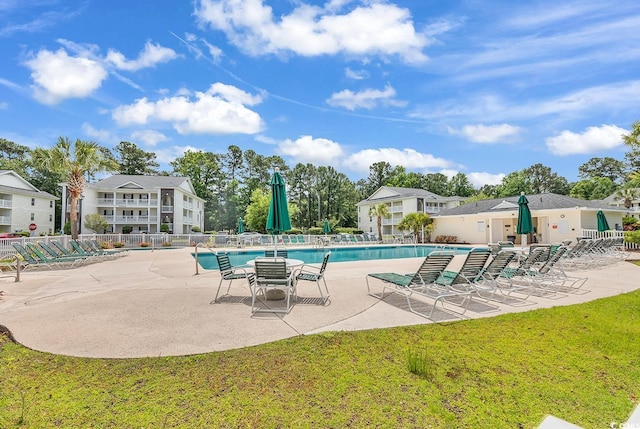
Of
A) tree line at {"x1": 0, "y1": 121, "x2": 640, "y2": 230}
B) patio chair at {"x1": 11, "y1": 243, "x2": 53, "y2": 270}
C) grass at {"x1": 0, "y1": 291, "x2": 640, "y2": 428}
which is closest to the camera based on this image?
grass at {"x1": 0, "y1": 291, "x2": 640, "y2": 428}

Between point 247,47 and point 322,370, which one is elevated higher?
point 247,47

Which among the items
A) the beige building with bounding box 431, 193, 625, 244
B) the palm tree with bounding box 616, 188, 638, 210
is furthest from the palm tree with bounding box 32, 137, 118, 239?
the palm tree with bounding box 616, 188, 638, 210

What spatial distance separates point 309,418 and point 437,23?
12904mm

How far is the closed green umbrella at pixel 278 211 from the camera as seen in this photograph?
746 cm

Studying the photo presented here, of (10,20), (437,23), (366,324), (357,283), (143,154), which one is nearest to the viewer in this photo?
(366,324)

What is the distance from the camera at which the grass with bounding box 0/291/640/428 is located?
2338mm

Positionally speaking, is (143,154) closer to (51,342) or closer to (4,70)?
(4,70)

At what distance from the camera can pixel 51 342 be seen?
3.99 metres


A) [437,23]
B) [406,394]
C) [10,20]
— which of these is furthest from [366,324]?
[10,20]

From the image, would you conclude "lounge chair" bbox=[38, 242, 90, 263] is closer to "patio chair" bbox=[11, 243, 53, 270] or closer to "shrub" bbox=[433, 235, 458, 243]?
"patio chair" bbox=[11, 243, 53, 270]

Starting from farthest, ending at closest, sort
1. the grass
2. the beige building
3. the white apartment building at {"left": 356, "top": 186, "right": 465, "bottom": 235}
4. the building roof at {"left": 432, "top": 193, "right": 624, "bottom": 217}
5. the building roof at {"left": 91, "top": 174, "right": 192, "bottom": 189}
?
1. the white apartment building at {"left": 356, "top": 186, "right": 465, "bottom": 235}
2. the building roof at {"left": 91, "top": 174, "right": 192, "bottom": 189}
3. the building roof at {"left": 432, "top": 193, "right": 624, "bottom": 217}
4. the beige building
5. the grass

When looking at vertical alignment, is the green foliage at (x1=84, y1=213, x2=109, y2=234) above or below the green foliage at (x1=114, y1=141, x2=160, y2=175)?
below

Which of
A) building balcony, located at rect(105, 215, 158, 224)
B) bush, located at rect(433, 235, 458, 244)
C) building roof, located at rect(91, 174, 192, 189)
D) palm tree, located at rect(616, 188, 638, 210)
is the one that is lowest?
bush, located at rect(433, 235, 458, 244)

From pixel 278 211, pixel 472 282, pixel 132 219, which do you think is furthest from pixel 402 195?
pixel 472 282
